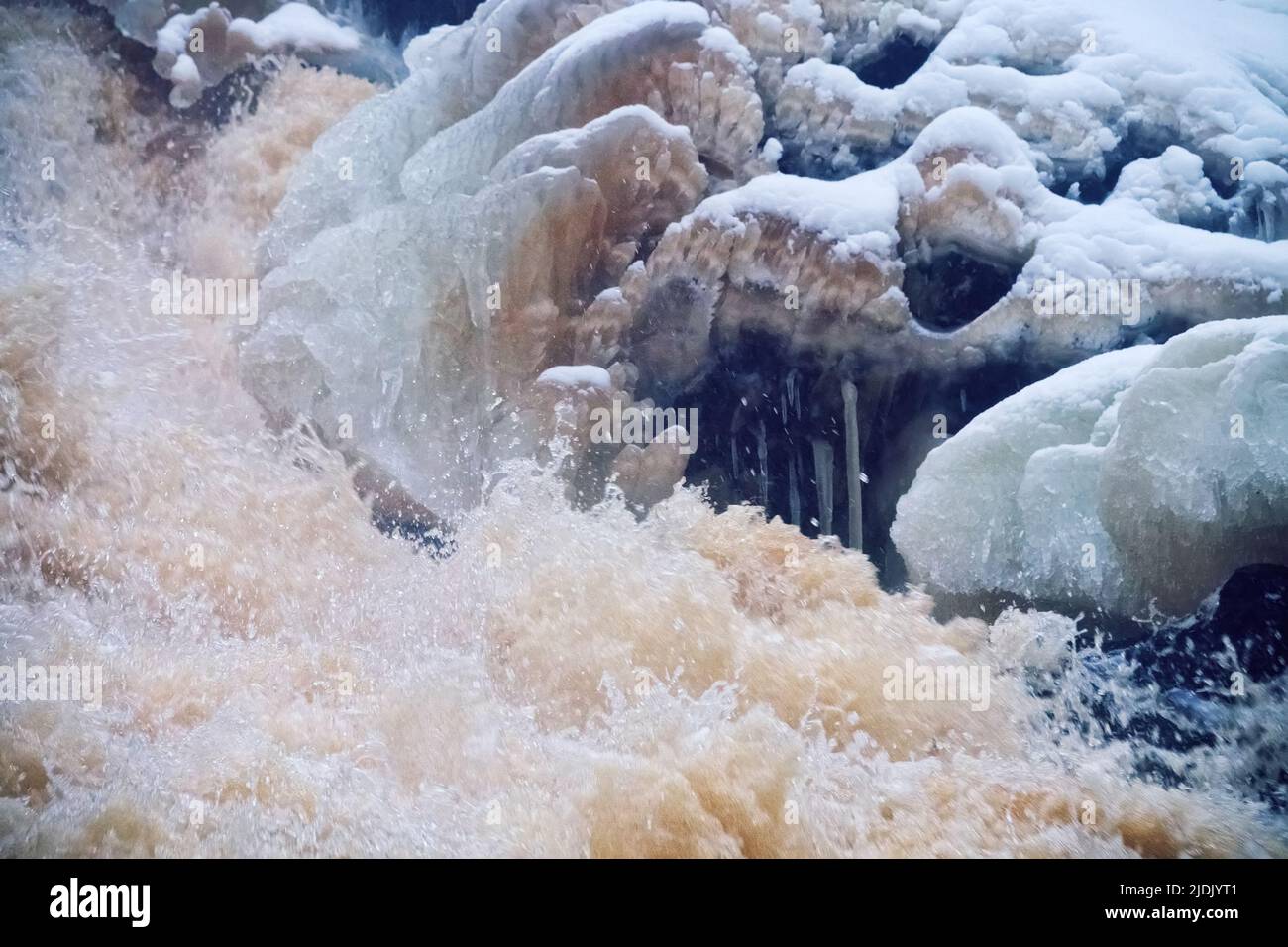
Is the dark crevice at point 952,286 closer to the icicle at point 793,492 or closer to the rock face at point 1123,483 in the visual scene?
the rock face at point 1123,483

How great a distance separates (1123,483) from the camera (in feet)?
5.96

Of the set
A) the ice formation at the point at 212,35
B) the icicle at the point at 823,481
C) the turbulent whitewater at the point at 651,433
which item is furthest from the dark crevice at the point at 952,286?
the ice formation at the point at 212,35

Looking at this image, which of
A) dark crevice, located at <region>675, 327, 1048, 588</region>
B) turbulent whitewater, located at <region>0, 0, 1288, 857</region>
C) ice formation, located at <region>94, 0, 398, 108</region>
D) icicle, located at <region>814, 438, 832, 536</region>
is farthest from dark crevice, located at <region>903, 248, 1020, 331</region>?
ice formation, located at <region>94, 0, 398, 108</region>

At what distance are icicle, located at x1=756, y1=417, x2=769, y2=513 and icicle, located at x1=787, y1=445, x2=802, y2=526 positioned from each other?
0.04 m

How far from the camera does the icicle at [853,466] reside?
6.36ft

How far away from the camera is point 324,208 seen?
7.84 feet

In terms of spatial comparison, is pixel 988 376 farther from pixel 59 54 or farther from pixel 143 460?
pixel 59 54

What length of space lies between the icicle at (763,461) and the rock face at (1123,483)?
0.88ft

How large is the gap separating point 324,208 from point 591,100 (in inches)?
28.1

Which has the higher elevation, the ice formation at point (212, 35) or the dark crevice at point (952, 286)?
the ice formation at point (212, 35)

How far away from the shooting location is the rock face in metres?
1.76

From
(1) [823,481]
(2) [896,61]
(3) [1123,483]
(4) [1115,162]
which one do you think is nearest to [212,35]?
(2) [896,61]

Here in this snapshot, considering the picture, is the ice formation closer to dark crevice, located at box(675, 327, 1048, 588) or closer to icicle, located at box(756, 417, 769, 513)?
dark crevice, located at box(675, 327, 1048, 588)
